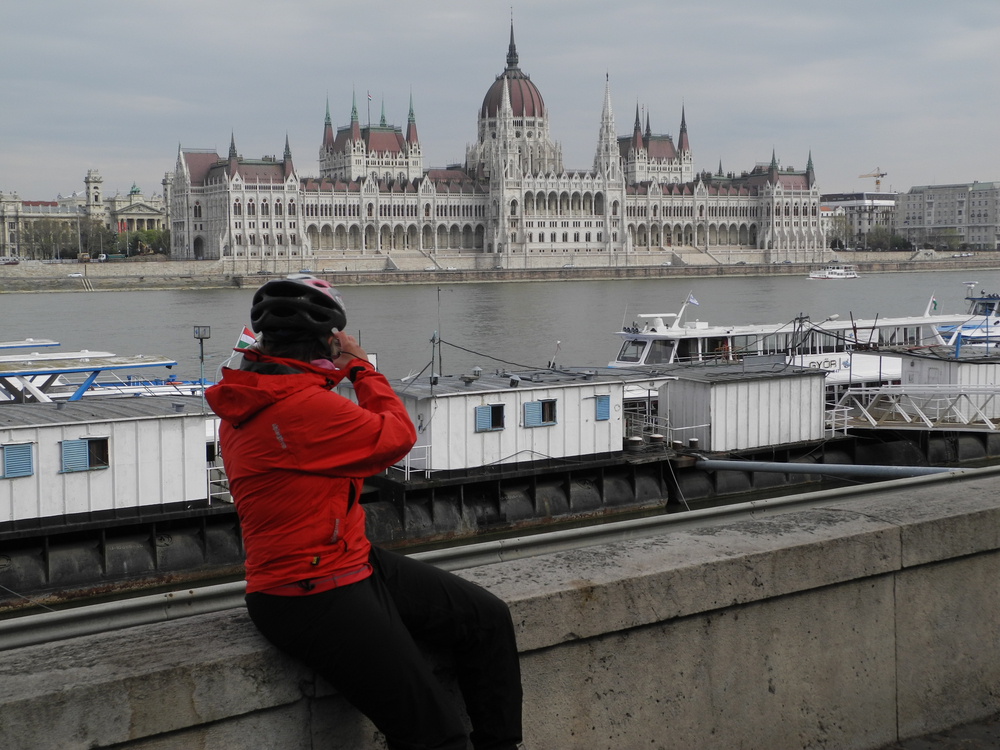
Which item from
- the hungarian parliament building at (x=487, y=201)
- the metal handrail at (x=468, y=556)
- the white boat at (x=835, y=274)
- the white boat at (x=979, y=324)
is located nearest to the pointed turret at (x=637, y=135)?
the hungarian parliament building at (x=487, y=201)

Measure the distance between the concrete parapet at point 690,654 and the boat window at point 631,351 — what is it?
17.9 meters

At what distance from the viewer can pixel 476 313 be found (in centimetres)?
5694

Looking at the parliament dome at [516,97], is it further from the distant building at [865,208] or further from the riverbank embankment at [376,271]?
the distant building at [865,208]

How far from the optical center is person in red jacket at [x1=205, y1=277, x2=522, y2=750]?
206 centimetres

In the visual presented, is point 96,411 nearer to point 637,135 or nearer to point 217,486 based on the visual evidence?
point 217,486

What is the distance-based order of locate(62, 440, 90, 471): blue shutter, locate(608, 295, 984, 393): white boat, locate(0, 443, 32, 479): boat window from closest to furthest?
locate(0, 443, 32, 479): boat window < locate(62, 440, 90, 471): blue shutter < locate(608, 295, 984, 393): white boat

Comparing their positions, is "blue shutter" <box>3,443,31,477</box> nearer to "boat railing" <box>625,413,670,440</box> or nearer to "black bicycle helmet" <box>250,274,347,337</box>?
"boat railing" <box>625,413,670,440</box>

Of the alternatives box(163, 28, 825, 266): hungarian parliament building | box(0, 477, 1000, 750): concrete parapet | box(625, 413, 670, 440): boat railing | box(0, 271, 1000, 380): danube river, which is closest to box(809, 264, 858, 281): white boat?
box(0, 271, 1000, 380): danube river

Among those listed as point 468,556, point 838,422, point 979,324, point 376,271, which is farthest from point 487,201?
point 468,556

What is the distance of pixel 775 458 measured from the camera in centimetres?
1630

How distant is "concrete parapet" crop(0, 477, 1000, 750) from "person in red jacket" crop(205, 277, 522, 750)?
0.12 meters

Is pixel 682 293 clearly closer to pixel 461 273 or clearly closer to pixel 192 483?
pixel 461 273

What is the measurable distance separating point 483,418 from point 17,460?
527cm

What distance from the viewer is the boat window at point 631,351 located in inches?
828
